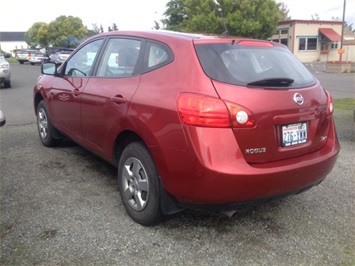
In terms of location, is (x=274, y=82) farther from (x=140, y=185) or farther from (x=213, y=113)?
(x=140, y=185)

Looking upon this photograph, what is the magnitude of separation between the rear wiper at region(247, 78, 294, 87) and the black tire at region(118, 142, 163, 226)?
3.33 feet

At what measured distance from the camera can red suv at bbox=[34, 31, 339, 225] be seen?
2678mm

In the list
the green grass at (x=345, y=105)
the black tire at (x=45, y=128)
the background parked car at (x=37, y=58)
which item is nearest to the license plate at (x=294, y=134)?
the black tire at (x=45, y=128)

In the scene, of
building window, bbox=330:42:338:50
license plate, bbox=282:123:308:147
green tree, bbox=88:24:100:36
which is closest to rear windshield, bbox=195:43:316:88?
license plate, bbox=282:123:308:147

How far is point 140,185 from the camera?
10.6 ft

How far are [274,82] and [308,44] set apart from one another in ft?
149

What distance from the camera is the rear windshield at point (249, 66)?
2.85m

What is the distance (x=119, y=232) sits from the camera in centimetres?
314

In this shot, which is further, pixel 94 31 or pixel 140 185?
pixel 94 31

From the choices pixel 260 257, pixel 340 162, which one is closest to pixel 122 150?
pixel 260 257

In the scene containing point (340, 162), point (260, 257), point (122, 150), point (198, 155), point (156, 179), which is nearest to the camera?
point (198, 155)

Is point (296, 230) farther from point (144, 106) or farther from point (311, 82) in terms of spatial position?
point (144, 106)

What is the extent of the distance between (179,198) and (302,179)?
98 cm

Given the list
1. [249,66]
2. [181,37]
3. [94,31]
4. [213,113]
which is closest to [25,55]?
[94,31]
